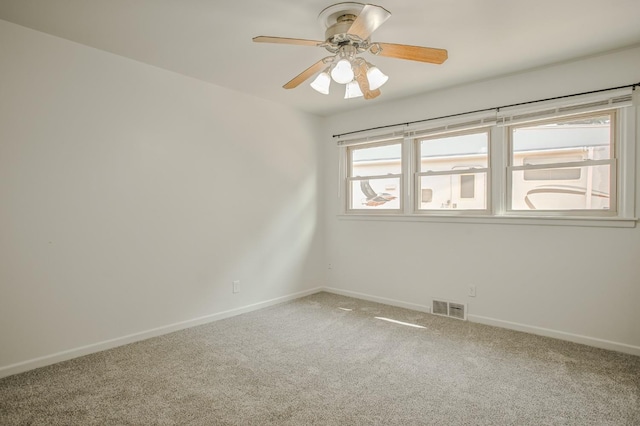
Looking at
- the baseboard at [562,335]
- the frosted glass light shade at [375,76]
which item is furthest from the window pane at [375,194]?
the frosted glass light shade at [375,76]

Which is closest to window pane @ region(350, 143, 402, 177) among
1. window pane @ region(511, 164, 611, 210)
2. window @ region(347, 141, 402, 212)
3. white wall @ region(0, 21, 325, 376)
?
window @ region(347, 141, 402, 212)

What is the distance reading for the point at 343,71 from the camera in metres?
2.03

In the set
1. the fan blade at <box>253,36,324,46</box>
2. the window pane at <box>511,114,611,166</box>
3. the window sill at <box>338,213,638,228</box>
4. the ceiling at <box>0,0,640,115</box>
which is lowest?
the window sill at <box>338,213,638,228</box>

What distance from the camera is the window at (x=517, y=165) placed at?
2.75 meters

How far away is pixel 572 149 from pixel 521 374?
6.40ft

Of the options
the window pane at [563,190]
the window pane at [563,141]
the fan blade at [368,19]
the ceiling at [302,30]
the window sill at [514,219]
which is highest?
the ceiling at [302,30]

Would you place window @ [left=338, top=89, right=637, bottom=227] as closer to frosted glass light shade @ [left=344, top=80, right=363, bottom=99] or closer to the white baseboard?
the white baseboard

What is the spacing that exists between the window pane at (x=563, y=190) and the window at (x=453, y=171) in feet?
1.01

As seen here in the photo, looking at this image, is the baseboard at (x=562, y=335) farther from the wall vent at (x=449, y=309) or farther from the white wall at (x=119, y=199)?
the white wall at (x=119, y=199)

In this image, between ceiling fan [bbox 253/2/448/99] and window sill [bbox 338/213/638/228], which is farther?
window sill [bbox 338/213/638/228]

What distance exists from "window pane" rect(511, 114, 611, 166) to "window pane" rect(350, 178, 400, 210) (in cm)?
130

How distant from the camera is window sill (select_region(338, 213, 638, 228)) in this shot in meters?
2.70

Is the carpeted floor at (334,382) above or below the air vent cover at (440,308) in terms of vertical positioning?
below

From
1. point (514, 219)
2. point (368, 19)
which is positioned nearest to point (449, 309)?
point (514, 219)
